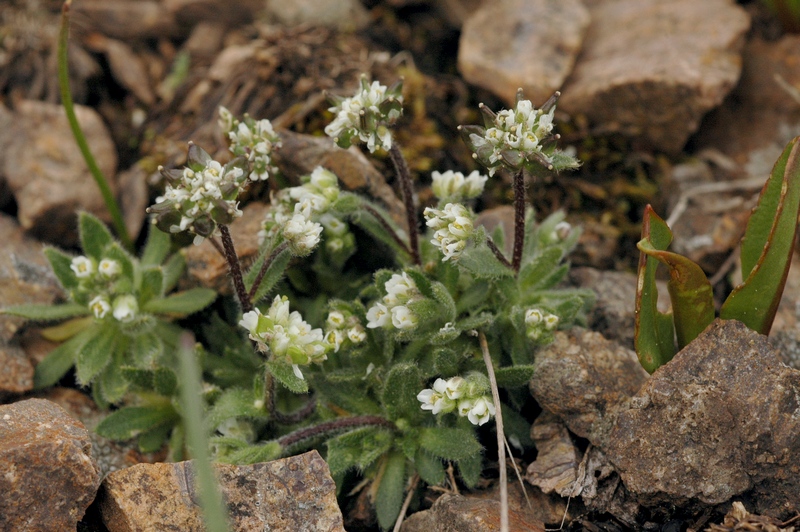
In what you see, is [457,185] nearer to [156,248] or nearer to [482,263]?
[482,263]

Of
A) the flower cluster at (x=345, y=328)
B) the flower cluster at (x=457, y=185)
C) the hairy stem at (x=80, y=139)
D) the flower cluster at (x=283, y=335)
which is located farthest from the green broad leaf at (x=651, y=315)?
the hairy stem at (x=80, y=139)

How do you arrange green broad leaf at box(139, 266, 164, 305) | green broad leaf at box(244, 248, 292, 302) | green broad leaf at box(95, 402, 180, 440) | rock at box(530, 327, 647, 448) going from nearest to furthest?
1. rock at box(530, 327, 647, 448)
2. green broad leaf at box(244, 248, 292, 302)
3. green broad leaf at box(95, 402, 180, 440)
4. green broad leaf at box(139, 266, 164, 305)

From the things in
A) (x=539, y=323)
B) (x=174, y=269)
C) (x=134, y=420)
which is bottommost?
(x=134, y=420)

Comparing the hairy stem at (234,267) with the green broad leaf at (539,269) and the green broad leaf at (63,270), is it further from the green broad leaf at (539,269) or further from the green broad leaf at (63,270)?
the green broad leaf at (539,269)

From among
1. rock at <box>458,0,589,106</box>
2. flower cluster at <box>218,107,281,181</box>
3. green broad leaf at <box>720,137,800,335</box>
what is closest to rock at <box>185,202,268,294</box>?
flower cluster at <box>218,107,281,181</box>

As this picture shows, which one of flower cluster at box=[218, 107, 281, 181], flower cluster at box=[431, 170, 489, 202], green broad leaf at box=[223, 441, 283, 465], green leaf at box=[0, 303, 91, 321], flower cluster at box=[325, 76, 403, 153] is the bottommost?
green broad leaf at box=[223, 441, 283, 465]

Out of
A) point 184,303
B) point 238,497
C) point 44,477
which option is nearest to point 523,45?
point 184,303

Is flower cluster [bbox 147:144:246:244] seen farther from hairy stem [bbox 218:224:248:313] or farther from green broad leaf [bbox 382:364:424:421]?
green broad leaf [bbox 382:364:424:421]

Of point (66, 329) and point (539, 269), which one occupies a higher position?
point (539, 269)
